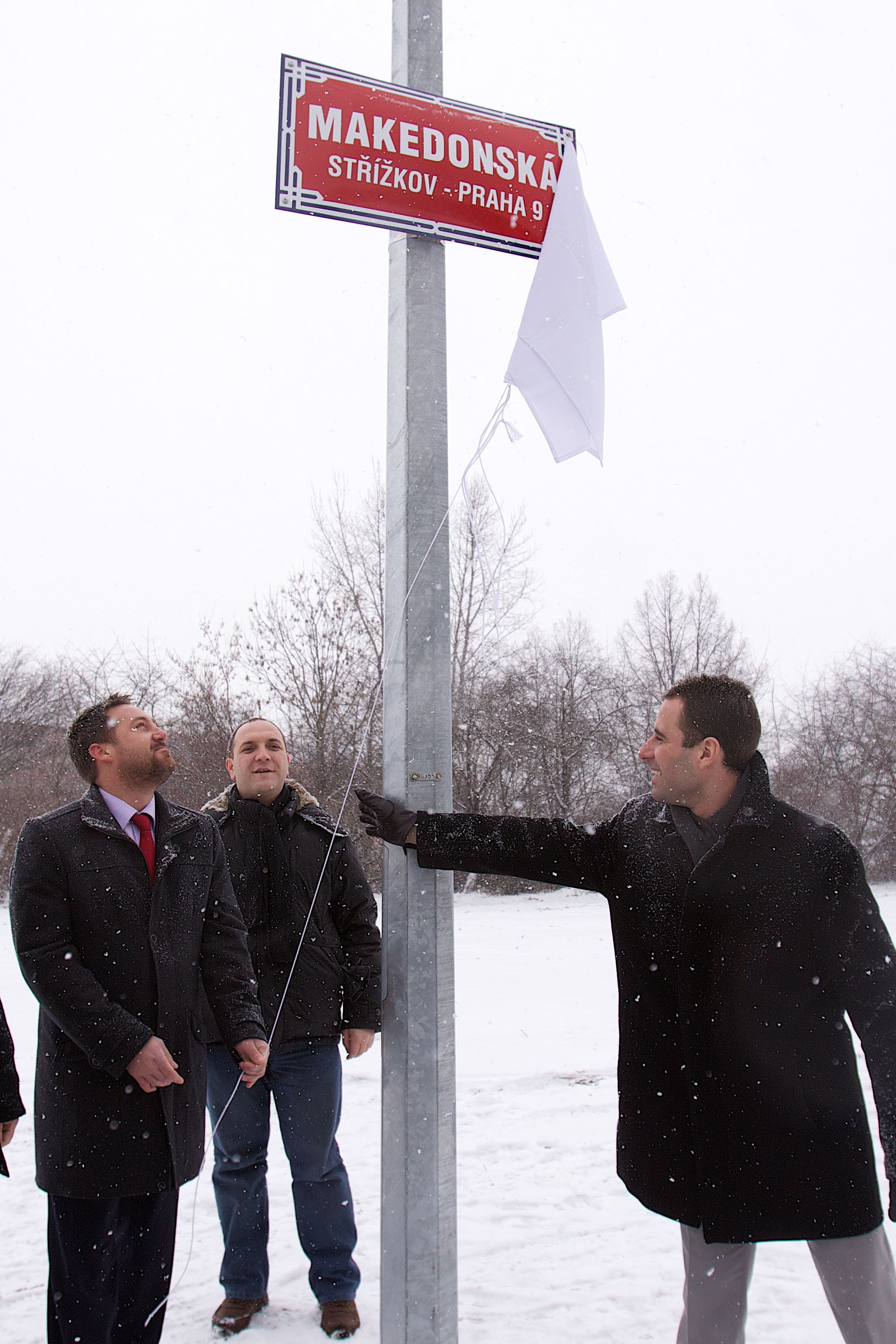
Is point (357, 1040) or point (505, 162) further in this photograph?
Result: point (357, 1040)

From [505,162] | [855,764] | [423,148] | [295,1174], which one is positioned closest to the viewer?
[423,148]

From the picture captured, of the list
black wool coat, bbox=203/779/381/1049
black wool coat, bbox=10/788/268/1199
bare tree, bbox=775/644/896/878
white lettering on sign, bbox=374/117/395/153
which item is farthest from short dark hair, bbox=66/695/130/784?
bare tree, bbox=775/644/896/878

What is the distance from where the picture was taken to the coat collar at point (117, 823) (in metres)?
2.55

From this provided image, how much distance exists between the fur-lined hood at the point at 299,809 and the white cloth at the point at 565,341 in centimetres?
156

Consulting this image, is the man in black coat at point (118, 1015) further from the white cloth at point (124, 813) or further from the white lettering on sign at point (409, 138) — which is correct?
the white lettering on sign at point (409, 138)

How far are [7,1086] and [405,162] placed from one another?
2672 mm

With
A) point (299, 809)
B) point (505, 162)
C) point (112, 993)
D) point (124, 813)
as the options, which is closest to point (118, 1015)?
point (112, 993)

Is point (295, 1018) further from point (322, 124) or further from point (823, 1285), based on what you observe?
point (322, 124)

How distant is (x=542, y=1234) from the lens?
11.6 ft

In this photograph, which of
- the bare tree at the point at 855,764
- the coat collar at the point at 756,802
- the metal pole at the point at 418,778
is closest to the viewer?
the coat collar at the point at 756,802

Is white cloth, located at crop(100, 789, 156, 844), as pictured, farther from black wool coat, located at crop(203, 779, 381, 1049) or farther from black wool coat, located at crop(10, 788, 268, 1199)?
black wool coat, located at crop(203, 779, 381, 1049)

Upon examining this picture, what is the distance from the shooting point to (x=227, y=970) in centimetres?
278

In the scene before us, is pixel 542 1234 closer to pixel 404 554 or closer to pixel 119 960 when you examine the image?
pixel 119 960

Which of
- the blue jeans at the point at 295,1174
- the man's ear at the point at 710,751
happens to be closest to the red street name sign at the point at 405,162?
the man's ear at the point at 710,751
